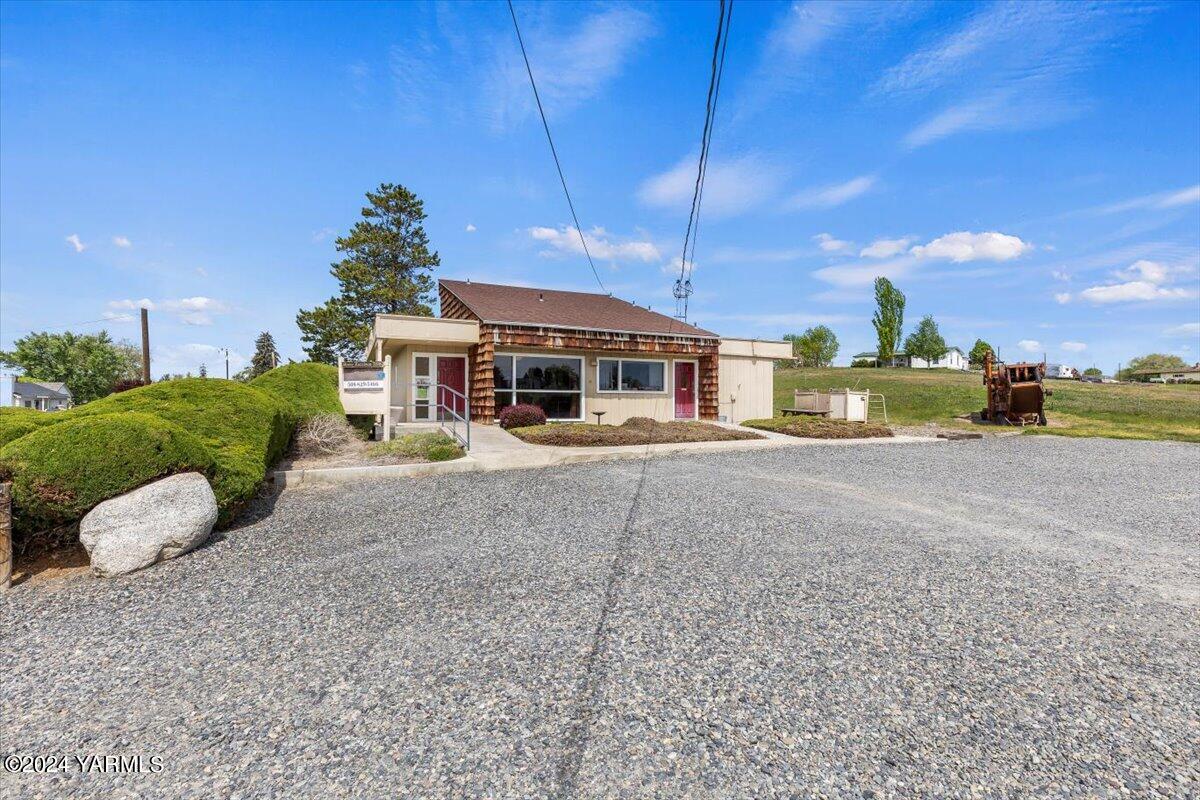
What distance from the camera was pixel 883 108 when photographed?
957cm

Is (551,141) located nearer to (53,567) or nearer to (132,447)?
(132,447)

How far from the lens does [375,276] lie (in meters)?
36.0

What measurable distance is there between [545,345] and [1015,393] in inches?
660

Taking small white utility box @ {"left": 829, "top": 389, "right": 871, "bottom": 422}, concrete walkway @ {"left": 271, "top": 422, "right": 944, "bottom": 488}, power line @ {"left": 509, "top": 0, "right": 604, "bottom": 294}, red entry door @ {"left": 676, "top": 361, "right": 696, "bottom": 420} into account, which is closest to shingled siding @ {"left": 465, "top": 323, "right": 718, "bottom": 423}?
red entry door @ {"left": 676, "top": 361, "right": 696, "bottom": 420}

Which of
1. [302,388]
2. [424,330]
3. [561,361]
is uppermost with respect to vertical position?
[424,330]

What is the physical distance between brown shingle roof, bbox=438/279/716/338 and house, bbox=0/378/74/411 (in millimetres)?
46836

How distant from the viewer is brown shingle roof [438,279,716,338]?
16.5m

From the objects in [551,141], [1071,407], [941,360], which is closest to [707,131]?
[551,141]

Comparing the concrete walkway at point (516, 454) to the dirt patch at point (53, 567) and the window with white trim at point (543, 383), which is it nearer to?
the window with white trim at point (543, 383)

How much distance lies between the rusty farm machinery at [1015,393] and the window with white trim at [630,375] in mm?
12495

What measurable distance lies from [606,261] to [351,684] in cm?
1143

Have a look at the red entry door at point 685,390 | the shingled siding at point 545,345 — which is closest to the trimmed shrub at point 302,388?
the shingled siding at point 545,345

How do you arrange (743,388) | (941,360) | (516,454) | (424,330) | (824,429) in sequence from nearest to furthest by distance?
(516,454), (824,429), (424,330), (743,388), (941,360)

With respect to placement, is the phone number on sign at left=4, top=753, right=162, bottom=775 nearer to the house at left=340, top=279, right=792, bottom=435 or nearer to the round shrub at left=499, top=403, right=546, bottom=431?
the house at left=340, top=279, right=792, bottom=435
